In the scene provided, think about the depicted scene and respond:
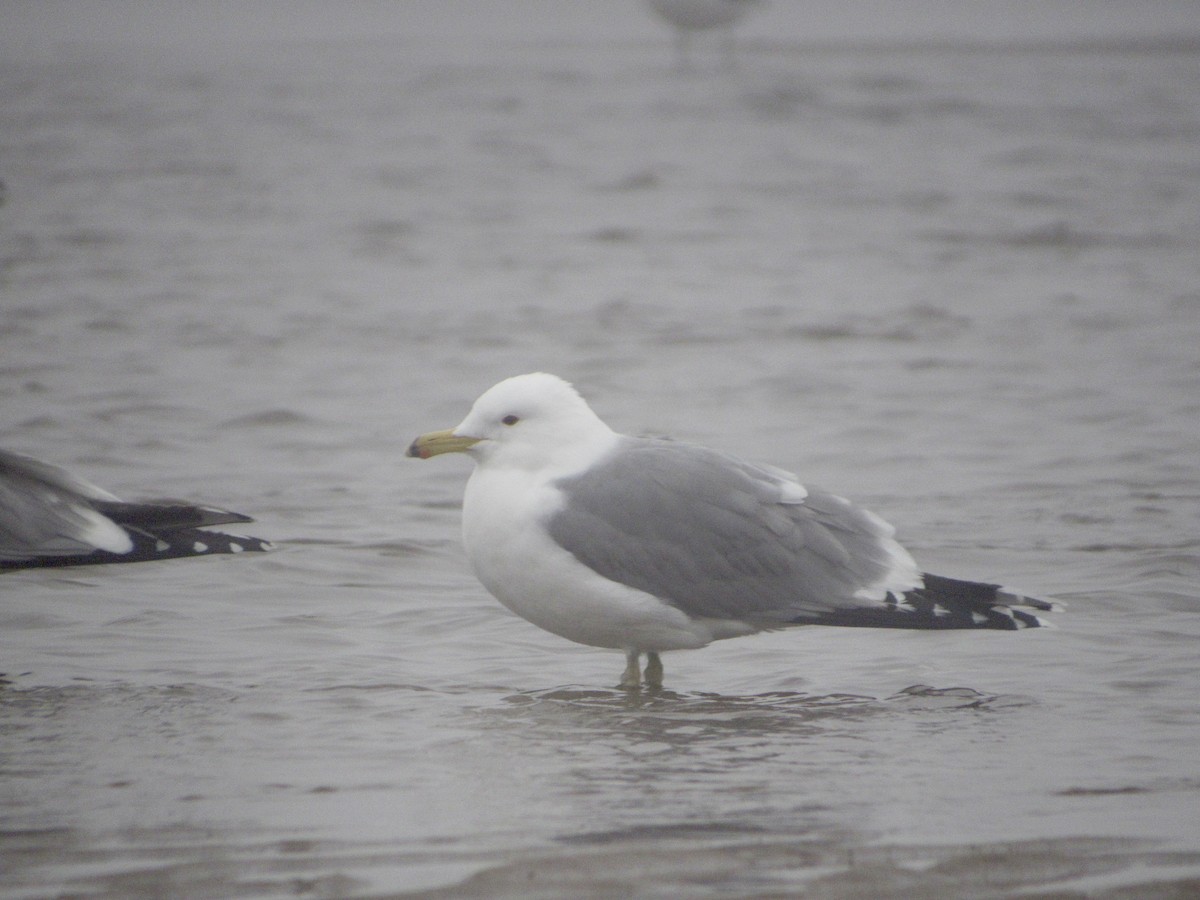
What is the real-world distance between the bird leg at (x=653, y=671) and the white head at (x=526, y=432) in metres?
0.58

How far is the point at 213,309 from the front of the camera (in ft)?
38.0

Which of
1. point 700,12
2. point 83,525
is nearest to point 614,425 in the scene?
point 83,525

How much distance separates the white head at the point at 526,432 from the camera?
4.67m

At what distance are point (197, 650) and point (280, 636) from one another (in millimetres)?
274

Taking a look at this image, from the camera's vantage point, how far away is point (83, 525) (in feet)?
16.3

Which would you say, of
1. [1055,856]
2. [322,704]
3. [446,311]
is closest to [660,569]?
[322,704]

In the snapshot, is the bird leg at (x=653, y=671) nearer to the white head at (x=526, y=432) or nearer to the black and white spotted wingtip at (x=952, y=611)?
the black and white spotted wingtip at (x=952, y=611)

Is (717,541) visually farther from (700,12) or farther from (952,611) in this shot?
(700,12)

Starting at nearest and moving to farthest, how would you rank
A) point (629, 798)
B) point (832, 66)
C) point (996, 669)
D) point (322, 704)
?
point (629, 798)
point (322, 704)
point (996, 669)
point (832, 66)

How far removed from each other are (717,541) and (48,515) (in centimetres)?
186

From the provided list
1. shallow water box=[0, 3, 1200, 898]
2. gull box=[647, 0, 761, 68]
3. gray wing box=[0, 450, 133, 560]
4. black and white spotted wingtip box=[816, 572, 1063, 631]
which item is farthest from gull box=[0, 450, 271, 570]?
gull box=[647, 0, 761, 68]

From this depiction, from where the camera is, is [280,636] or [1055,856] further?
[280,636]

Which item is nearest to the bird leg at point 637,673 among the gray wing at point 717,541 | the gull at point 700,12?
the gray wing at point 717,541

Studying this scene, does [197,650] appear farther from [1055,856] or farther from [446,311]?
[446,311]
